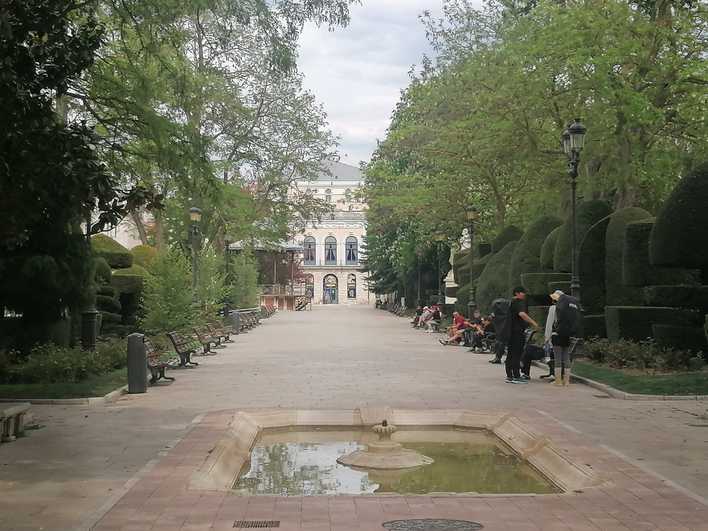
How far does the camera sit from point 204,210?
43000 millimetres

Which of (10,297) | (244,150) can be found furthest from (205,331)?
(244,150)

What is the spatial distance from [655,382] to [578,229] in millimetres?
8751

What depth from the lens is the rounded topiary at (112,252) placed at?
29.0 metres

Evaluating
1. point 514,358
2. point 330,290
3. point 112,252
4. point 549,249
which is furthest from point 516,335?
point 330,290

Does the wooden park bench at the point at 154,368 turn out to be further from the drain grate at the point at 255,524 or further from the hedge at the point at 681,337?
the drain grate at the point at 255,524

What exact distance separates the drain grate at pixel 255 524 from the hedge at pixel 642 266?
49.6ft

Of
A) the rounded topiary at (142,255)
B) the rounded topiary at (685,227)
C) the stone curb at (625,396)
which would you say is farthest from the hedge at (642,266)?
the rounded topiary at (142,255)

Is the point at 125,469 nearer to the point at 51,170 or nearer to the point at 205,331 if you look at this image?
the point at 51,170

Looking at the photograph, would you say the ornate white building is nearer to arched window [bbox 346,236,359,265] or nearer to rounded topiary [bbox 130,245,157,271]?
arched window [bbox 346,236,359,265]

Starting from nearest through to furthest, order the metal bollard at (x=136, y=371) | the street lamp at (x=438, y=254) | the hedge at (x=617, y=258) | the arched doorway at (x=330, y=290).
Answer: the metal bollard at (x=136, y=371) → the hedge at (x=617, y=258) → the street lamp at (x=438, y=254) → the arched doorway at (x=330, y=290)

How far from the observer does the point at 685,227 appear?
17656 mm

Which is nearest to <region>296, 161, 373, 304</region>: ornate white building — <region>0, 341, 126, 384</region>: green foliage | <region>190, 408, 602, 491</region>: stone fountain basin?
<region>0, 341, 126, 384</region>: green foliage

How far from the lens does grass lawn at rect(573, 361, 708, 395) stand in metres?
15.3

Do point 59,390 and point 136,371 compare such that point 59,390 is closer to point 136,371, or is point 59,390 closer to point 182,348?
point 136,371
